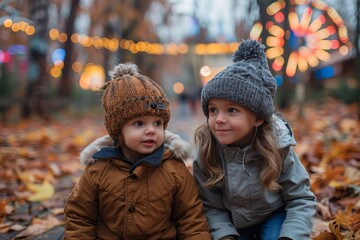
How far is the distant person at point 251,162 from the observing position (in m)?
2.08

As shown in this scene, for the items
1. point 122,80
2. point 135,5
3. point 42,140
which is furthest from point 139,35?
point 122,80

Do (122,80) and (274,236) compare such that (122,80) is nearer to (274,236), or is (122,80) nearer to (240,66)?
(240,66)

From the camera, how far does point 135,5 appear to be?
17.9 m

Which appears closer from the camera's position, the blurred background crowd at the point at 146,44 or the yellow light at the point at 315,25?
the blurred background crowd at the point at 146,44

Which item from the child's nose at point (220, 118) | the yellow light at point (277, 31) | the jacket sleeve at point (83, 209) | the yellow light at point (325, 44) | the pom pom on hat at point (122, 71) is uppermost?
the yellow light at point (277, 31)

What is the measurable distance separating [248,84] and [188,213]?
2.84ft

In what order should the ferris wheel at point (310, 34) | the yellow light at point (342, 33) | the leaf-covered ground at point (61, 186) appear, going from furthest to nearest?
the yellow light at point (342, 33) → the ferris wheel at point (310, 34) → the leaf-covered ground at point (61, 186)

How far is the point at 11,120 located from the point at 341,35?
1239 centimetres

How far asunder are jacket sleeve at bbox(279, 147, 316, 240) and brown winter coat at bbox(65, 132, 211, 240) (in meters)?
0.52

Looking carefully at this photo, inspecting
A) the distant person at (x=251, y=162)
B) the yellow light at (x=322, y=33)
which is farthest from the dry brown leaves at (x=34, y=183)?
the yellow light at (x=322, y=33)

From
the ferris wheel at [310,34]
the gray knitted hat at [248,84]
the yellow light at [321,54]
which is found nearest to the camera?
the gray knitted hat at [248,84]

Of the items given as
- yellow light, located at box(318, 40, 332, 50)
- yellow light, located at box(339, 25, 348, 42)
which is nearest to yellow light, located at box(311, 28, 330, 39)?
yellow light, located at box(318, 40, 332, 50)

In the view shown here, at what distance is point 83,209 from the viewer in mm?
2111

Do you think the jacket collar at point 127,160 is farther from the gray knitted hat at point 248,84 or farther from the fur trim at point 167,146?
the gray knitted hat at point 248,84
